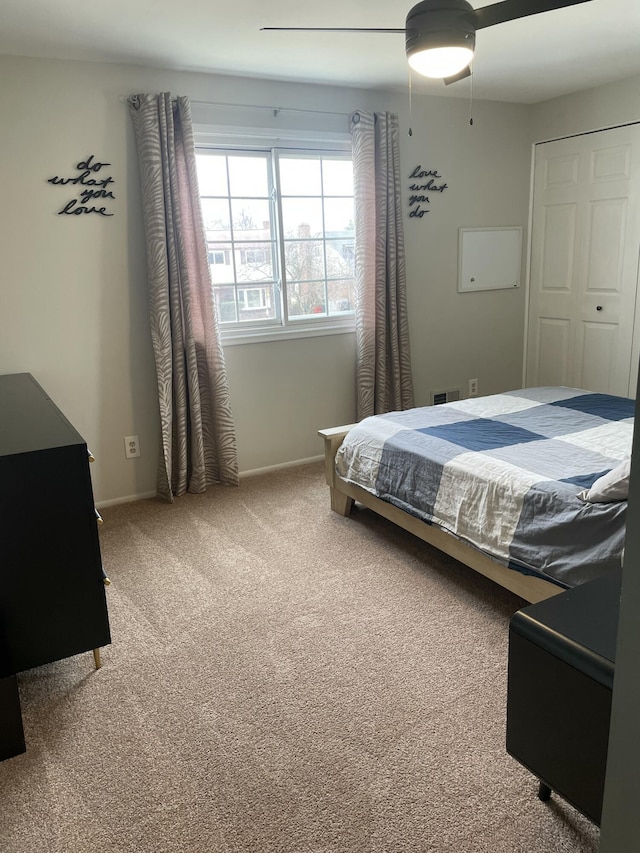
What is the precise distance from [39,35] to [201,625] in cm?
257

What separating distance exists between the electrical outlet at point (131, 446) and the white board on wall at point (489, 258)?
8.10 ft

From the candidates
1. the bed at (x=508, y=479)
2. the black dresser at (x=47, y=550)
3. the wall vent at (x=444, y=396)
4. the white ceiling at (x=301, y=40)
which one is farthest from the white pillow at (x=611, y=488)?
the wall vent at (x=444, y=396)

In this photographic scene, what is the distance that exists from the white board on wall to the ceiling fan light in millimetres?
2376

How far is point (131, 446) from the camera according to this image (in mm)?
3586

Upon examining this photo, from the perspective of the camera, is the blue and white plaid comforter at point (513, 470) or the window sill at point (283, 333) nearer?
the blue and white plaid comforter at point (513, 470)

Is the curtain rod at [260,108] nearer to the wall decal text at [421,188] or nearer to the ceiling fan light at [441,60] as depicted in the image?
the wall decal text at [421,188]

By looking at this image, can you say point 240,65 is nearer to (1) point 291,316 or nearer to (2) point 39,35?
(2) point 39,35

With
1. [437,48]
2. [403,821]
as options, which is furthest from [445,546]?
[437,48]

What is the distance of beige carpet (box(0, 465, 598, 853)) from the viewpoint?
1537mm

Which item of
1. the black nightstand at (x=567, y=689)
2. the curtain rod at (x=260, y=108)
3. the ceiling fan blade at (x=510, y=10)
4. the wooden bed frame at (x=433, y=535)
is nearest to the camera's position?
the black nightstand at (x=567, y=689)

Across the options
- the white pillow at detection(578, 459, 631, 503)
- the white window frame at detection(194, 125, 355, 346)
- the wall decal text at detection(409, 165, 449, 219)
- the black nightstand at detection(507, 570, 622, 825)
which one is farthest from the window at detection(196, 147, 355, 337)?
the black nightstand at detection(507, 570, 622, 825)

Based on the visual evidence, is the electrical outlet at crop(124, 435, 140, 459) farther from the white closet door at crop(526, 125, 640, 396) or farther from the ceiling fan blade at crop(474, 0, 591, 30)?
the white closet door at crop(526, 125, 640, 396)

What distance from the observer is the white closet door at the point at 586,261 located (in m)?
4.11

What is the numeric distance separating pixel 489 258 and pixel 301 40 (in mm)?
2178
